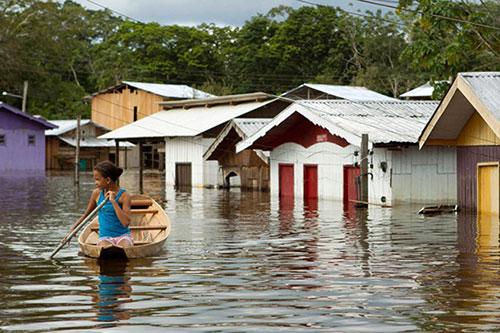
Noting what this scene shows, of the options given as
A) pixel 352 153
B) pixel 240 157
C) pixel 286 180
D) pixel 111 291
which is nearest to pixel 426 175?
pixel 352 153

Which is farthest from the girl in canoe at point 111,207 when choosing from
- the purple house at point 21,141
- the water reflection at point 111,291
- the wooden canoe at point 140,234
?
the purple house at point 21,141

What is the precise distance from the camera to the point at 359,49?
86.5 metres

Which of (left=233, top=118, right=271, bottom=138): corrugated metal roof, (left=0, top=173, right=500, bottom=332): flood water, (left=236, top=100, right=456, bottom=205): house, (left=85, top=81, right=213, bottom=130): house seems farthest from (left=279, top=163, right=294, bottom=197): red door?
(left=85, top=81, right=213, bottom=130): house

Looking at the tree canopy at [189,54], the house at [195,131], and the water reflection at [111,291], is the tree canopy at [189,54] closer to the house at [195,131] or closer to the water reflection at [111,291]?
the house at [195,131]

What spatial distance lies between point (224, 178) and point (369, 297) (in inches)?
1371

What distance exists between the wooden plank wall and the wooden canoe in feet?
189

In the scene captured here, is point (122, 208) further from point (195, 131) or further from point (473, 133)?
point (195, 131)

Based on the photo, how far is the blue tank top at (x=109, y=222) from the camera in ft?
47.4

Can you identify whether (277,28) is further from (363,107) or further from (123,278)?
(123,278)

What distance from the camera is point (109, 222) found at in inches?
571

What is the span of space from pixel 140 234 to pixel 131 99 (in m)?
63.7

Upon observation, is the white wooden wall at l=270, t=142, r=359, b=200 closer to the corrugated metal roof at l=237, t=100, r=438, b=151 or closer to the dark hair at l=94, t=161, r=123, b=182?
the corrugated metal roof at l=237, t=100, r=438, b=151

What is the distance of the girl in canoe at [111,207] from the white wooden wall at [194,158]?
3329 cm

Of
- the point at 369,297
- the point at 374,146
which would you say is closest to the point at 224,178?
the point at 374,146
